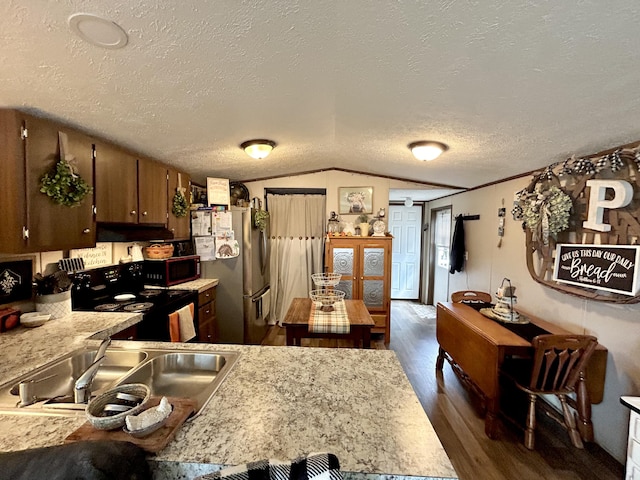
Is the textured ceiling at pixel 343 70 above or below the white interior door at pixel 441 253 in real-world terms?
above

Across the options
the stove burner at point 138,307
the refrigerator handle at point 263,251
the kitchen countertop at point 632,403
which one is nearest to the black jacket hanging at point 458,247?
the refrigerator handle at point 263,251

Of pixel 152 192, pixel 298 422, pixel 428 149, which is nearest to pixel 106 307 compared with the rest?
pixel 152 192

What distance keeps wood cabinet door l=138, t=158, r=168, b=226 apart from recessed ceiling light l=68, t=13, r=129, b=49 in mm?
1542

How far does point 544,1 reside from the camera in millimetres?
1002

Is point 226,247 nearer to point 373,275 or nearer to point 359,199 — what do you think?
point 373,275

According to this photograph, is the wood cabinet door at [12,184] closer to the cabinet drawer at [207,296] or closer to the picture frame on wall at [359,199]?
the cabinet drawer at [207,296]

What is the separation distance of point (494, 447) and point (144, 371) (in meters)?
2.38

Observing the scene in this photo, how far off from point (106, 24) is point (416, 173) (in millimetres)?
3536

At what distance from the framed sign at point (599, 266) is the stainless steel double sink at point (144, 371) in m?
2.40

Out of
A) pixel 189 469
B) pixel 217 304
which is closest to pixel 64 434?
pixel 189 469

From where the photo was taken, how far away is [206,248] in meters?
3.57

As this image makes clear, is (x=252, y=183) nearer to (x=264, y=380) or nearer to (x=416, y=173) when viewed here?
(x=416, y=173)

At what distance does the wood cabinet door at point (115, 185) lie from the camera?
2.14 m

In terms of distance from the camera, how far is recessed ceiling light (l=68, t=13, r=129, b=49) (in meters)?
1.07
